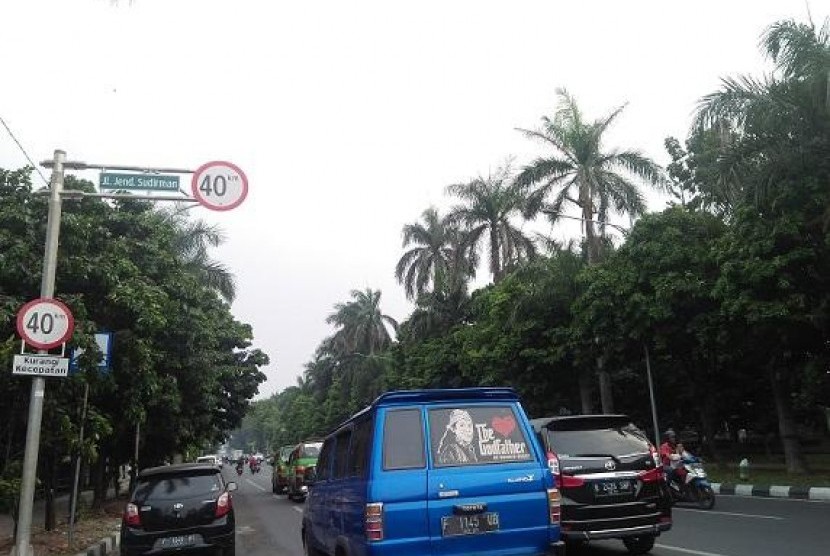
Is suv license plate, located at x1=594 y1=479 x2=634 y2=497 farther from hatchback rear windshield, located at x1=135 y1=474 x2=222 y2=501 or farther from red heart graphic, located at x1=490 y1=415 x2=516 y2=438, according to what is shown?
hatchback rear windshield, located at x1=135 y1=474 x2=222 y2=501

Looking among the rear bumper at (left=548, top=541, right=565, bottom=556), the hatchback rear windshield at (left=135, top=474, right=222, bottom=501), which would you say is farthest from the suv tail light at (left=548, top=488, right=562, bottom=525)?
the hatchback rear windshield at (left=135, top=474, right=222, bottom=501)

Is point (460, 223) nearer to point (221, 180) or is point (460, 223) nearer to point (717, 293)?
point (717, 293)

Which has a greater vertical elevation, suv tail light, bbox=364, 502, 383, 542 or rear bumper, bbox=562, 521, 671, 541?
suv tail light, bbox=364, 502, 383, 542

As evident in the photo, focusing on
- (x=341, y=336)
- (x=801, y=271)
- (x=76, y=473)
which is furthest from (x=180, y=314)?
(x=341, y=336)

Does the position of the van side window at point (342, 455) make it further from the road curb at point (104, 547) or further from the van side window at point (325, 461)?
the road curb at point (104, 547)

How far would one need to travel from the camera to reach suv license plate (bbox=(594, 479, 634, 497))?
9.19m

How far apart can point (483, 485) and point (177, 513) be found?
6.68 meters

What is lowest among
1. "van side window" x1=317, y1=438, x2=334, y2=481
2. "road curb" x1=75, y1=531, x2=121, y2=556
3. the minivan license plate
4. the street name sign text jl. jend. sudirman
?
"road curb" x1=75, y1=531, x2=121, y2=556

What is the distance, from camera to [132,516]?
36.4ft

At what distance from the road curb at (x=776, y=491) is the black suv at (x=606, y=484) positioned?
911 centimetres

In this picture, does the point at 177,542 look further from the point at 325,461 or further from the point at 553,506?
the point at 553,506

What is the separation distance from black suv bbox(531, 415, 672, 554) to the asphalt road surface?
0.94m

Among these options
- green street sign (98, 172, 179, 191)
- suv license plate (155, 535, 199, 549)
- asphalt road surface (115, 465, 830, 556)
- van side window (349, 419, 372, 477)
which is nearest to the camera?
van side window (349, 419, 372, 477)

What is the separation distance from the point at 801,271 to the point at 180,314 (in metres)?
16.2
